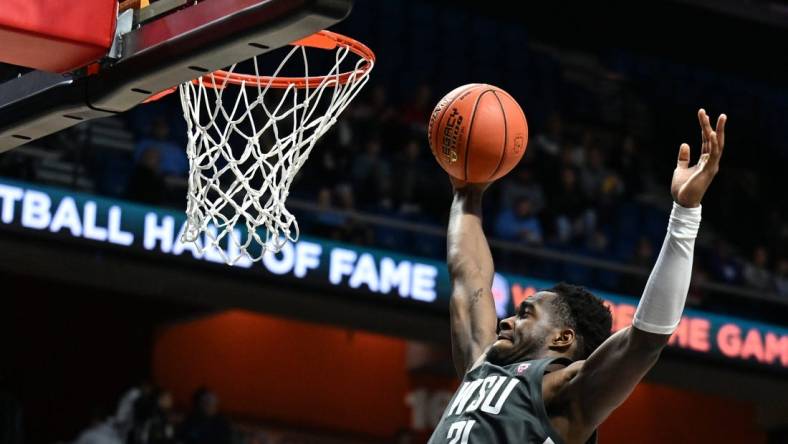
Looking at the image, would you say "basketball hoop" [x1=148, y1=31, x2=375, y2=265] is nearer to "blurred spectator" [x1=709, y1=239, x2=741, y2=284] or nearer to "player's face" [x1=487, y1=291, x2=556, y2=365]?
"player's face" [x1=487, y1=291, x2=556, y2=365]

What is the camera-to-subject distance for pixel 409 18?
12367 mm

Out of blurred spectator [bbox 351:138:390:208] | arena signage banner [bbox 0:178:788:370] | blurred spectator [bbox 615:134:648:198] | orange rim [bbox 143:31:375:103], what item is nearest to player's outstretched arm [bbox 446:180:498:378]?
orange rim [bbox 143:31:375:103]

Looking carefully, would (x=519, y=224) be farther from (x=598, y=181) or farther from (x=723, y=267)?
(x=723, y=267)

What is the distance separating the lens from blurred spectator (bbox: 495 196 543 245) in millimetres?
9522

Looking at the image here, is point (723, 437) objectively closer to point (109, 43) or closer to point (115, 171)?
point (115, 171)

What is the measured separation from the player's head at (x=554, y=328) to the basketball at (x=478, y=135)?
64cm

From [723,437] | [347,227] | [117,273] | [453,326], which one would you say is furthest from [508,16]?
[453,326]

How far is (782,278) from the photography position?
1059 centimetres

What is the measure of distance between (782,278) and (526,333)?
25.5 feet

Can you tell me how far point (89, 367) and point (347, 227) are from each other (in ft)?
9.12

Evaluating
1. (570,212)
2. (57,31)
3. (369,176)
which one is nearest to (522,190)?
(570,212)

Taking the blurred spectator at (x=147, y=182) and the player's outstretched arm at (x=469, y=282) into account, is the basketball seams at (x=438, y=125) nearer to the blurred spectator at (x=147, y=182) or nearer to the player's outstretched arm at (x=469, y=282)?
the player's outstretched arm at (x=469, y=282)

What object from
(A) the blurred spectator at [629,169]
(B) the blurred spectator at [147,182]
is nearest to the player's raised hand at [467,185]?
(B) the blurred spectator at [147,182]

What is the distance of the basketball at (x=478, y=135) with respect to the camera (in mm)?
3842
